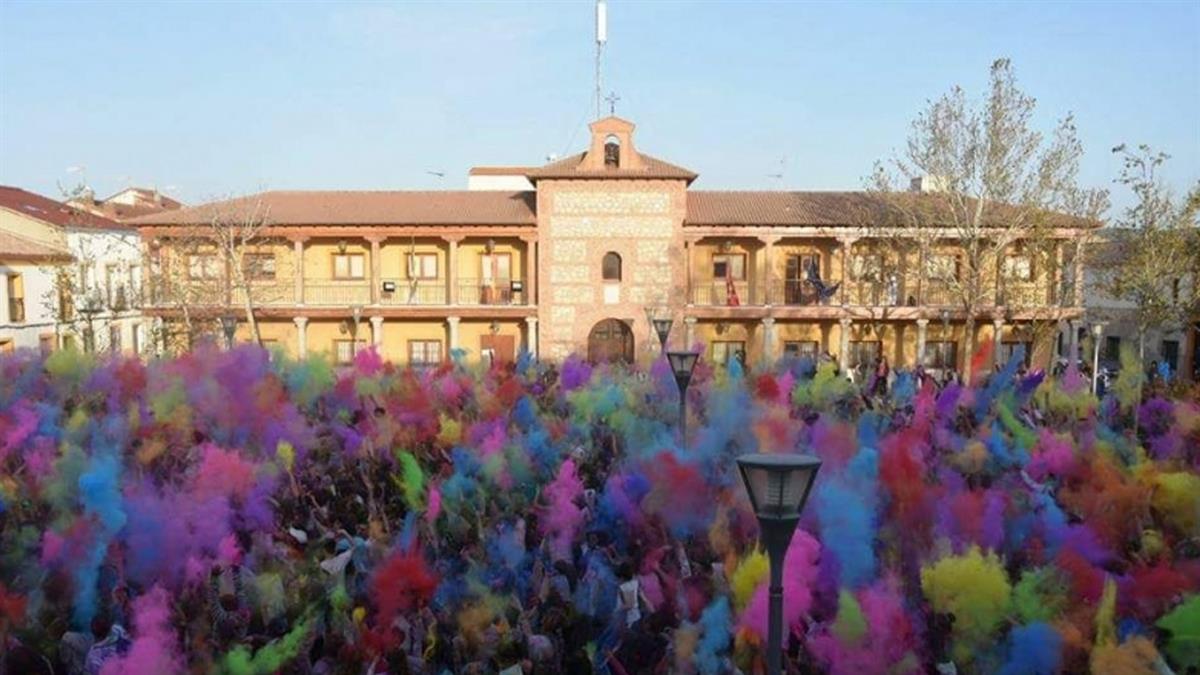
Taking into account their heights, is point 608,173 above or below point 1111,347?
above

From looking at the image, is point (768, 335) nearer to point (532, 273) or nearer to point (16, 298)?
point (532, 273)

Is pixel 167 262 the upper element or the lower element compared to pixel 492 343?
upper

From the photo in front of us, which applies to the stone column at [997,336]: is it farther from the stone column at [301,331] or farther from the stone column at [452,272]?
the stone column at [301,331]

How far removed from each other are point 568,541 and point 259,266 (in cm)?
2471

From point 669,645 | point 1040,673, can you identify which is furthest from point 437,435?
point 1040,673

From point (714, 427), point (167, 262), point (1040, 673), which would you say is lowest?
point (1040, 673)

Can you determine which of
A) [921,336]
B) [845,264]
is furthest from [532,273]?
[921,336]

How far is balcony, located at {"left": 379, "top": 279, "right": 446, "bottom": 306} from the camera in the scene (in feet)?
92.8

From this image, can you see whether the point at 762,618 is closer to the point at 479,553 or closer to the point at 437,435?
the point at 479,553

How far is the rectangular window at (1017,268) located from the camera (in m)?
25.8

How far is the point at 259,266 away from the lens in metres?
28.6

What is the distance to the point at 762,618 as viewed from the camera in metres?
4.71

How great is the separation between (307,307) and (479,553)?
22.7m

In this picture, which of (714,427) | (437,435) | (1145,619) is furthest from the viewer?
(437,435)
